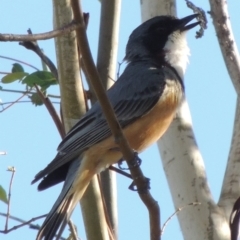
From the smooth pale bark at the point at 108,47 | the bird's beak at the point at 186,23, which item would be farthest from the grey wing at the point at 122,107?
the bird's beak at the point at 186,23

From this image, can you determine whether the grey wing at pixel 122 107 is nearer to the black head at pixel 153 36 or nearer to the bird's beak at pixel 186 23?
the black head at pixel 153 36

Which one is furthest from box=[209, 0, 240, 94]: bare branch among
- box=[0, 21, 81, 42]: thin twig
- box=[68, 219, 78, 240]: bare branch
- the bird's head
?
box=[0, 21, 81, 42]: thin twig

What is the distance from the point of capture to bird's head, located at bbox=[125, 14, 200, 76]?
577 centimetres

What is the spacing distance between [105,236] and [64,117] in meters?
0.97

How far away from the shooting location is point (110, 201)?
4500 mm

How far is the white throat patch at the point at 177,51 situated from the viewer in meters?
5.66

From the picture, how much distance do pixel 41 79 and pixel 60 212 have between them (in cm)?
101

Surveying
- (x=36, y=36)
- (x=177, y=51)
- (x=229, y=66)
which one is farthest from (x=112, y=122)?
(x=177, y=51)

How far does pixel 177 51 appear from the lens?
581cm

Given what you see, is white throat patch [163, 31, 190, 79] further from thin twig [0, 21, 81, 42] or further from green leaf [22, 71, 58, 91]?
thin twig [0, 21, 81, 42]

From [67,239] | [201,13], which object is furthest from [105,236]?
[201,13]

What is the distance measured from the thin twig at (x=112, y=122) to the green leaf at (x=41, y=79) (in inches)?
45.9

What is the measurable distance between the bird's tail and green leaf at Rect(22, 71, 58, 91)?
636mm

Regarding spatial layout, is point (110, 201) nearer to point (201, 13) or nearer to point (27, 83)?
point (27, 83)
